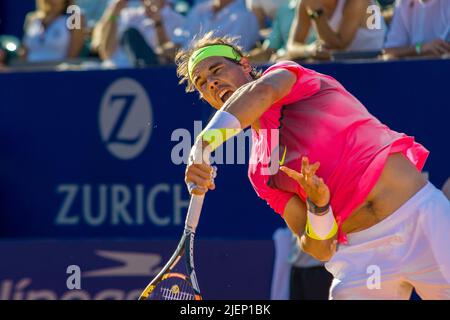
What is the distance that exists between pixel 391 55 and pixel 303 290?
5.15 ft

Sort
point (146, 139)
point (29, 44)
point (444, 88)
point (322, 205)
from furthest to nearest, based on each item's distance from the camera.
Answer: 1. point (29, 44)
2. point (146, 139)
3. point (444, 88)
4. point (322, 205)

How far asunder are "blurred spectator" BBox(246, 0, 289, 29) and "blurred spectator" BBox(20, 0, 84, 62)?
141 centimetres

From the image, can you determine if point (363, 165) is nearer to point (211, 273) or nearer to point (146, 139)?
point (211, 273)

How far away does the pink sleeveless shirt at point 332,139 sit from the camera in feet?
13.0

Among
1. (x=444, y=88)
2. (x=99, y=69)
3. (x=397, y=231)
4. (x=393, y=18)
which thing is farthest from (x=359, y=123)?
(x=99, y=69)

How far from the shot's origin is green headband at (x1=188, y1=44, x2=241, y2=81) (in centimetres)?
403

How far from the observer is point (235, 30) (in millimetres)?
7332

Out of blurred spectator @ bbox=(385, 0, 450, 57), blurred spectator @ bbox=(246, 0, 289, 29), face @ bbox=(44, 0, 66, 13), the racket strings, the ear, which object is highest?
face @ bbox=(44, 0, 66, 13)

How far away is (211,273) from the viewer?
21.7 feet

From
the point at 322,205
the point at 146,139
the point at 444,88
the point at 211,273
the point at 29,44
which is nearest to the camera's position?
the point at 322,205

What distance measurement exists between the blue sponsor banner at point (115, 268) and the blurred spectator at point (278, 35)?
1304 millimetres

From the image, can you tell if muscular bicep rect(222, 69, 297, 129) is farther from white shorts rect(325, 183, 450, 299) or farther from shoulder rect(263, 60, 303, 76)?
white shorts rect(325, 183, 450, 299)

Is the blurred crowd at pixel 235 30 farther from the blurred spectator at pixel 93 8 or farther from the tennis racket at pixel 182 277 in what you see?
the tennis racket at pixel 182 277

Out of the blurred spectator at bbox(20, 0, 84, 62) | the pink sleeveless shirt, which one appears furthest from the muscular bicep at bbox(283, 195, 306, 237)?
the blurred spectator at bbox(20, 0, 84, 62)
